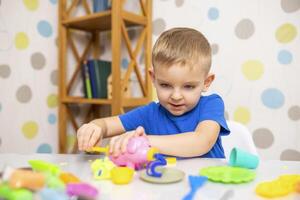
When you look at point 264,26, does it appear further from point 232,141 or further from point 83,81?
point 83,81

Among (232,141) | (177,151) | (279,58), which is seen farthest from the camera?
(279,58)

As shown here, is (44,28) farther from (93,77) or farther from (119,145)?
(119,145)

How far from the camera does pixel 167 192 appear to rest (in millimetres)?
495

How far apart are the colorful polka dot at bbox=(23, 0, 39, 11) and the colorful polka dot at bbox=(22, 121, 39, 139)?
0.68m

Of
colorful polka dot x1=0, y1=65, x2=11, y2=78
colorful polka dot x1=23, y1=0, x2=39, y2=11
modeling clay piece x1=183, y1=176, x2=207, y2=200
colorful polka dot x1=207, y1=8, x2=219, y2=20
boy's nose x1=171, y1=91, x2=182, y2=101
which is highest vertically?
colorful polka dot x1=23, y1=0, x2=39, y2=11

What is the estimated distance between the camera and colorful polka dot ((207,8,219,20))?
172 centimetres

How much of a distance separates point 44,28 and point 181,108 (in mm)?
1391

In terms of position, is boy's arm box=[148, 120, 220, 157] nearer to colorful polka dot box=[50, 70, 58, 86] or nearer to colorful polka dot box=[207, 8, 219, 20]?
colorful polka dot box=[207, 8, 219, 20]

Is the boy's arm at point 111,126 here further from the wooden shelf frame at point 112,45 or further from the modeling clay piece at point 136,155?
the wooden shelf frame at point 112,45

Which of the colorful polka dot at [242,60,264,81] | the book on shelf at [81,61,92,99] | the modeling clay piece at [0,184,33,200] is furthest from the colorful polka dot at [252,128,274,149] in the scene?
the modeling clay piece at [0,184,33,200]

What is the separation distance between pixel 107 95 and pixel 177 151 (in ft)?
4.06

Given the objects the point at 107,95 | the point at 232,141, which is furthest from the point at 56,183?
the point at 107,95

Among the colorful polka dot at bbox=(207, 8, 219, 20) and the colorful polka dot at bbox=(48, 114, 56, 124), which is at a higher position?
the colorful polka dot at bbox=(207, 8, 219, 20)

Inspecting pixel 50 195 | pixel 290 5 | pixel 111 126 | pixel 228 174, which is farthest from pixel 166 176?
pixel 290 5
